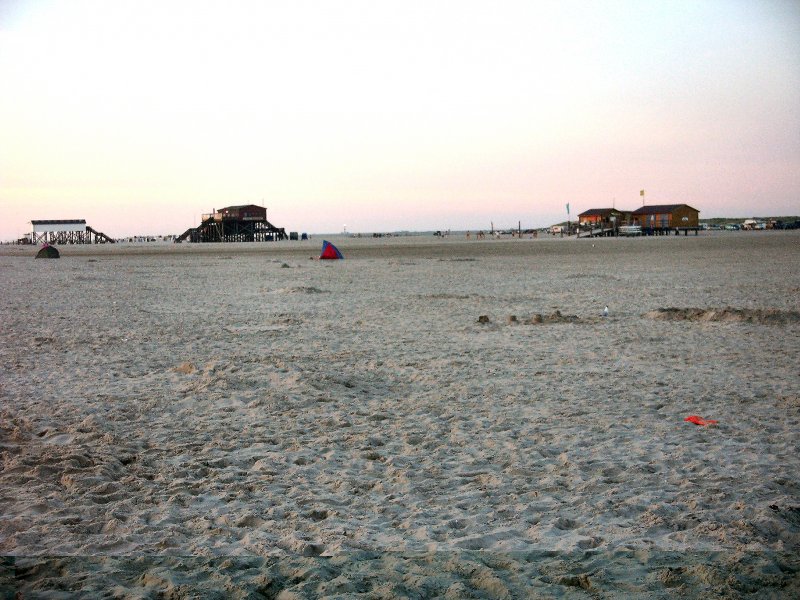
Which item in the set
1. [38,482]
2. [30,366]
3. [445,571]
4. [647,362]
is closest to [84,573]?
[38,482]

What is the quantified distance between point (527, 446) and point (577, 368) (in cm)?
325

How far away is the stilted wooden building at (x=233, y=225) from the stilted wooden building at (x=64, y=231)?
23.4 meters

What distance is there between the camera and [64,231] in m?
112

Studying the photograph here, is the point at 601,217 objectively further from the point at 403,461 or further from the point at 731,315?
the point at 403,461

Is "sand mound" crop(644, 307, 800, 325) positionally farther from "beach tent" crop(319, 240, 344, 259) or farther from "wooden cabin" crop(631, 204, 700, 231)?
"wooden cabin" crop(631, 204, 700, 231)

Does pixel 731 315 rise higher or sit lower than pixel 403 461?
higher

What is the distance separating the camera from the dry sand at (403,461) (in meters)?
3.70

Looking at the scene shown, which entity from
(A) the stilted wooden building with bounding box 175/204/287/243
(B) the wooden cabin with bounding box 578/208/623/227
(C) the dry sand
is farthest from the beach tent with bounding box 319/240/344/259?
(A) the stilted wooden building with bounding box 175/204/287/243

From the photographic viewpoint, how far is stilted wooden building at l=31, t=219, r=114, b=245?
111 metres

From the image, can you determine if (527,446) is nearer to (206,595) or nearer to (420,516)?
(420,516)

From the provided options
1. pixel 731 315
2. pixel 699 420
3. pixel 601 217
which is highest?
pixel 601 217

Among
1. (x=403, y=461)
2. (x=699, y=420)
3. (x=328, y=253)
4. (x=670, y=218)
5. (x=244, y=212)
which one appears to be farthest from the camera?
(x=244, y=212)

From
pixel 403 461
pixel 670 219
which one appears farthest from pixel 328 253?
pixel 670 219

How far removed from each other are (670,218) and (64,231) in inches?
3603
